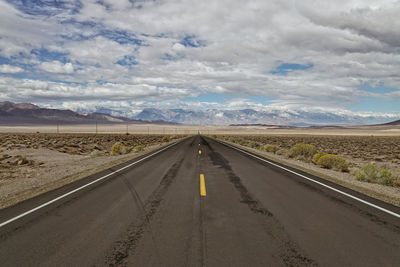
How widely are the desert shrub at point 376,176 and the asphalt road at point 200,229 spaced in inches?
144

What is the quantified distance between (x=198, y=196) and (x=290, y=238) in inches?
132

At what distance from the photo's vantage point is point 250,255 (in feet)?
13.2

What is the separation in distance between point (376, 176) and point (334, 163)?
4.20 meters

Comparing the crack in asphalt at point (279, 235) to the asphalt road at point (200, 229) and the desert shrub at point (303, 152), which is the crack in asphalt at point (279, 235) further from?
the desert shrub at point (303, 152)

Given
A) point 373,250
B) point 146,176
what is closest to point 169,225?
point 373,250

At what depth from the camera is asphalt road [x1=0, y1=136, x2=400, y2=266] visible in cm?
396

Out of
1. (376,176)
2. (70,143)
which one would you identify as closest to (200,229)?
(376,176)

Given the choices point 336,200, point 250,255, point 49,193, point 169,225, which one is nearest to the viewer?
point 250,255

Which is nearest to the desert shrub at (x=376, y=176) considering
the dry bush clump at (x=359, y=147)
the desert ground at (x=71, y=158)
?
the desert ground at (x=71, y=158)

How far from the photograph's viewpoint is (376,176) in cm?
1105

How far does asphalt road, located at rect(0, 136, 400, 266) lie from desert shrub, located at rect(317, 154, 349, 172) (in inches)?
283

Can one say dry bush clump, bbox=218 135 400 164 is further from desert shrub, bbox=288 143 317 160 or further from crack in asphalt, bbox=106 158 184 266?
crack in asphalt, bbox=106 158 184 266

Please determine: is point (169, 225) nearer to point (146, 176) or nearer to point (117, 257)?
point (117, 257)

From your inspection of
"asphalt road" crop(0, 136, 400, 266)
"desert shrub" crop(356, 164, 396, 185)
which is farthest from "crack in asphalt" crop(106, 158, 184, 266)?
"desert shrub" crop(356, 164, 396, 185)
